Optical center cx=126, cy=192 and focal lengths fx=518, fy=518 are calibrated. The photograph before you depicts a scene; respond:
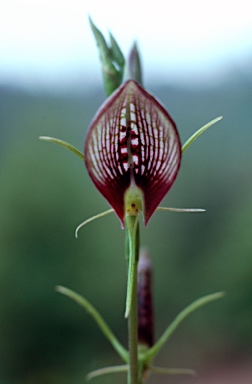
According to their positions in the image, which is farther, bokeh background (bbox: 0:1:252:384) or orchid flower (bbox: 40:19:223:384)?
bokeh background (bbox: 0:1:252:384)

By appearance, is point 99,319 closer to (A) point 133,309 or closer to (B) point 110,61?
(A) point 133,309

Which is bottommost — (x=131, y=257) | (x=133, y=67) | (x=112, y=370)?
(x=112, y=370)

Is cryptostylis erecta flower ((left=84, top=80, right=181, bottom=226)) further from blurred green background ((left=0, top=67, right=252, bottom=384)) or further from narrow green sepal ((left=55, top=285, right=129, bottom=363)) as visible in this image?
blurred green background ((left=0, top=67, right=252, bottom=384))

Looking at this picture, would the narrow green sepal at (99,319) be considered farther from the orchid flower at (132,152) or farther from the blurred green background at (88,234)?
the blurred green background at (88,234)

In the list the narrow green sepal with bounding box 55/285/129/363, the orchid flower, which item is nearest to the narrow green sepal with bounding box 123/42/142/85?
the orchid flower

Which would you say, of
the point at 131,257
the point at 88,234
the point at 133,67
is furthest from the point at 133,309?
the point at 88,234

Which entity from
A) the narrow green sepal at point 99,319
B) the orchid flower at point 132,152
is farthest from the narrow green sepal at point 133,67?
the narrow green sepal at point 99,319
